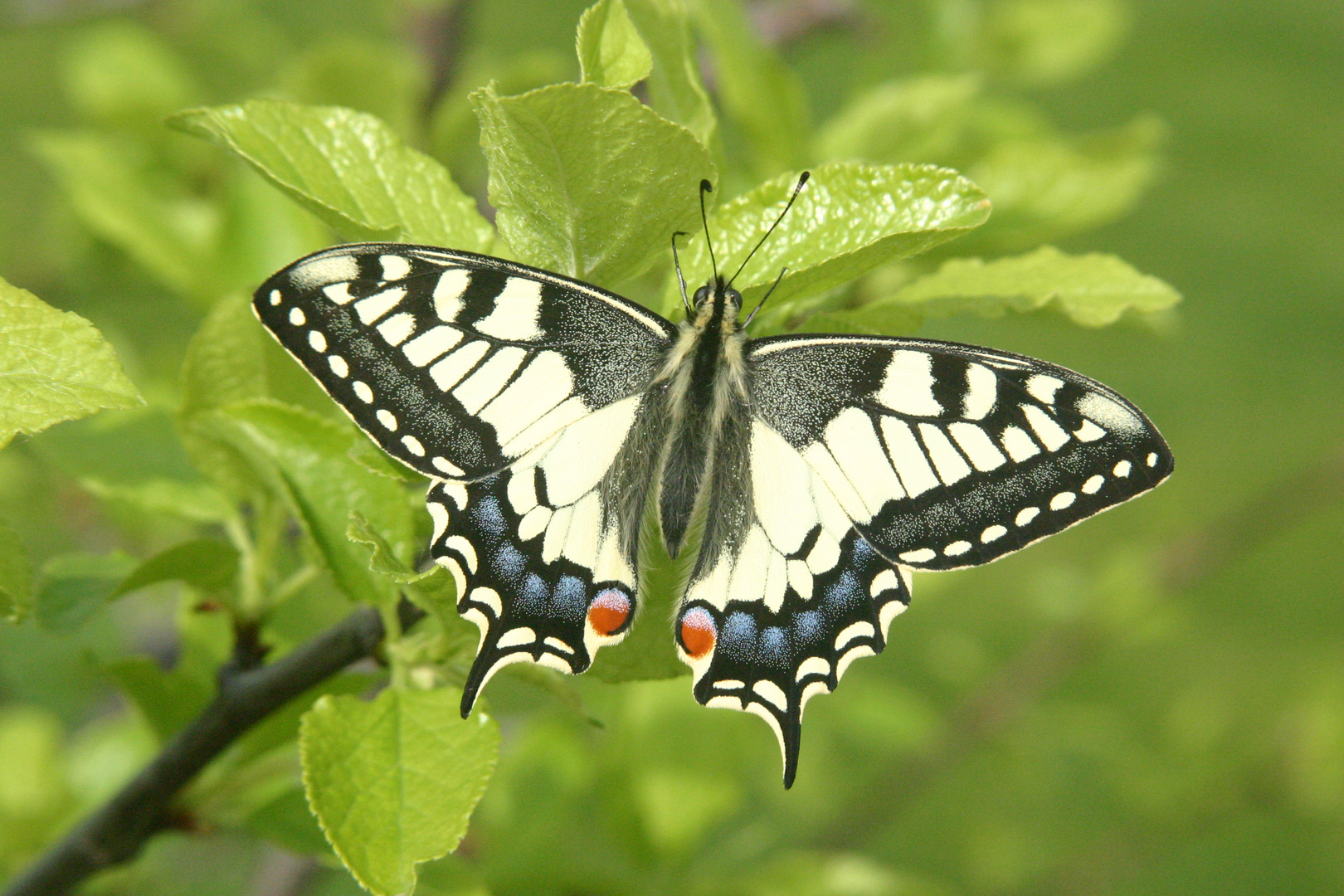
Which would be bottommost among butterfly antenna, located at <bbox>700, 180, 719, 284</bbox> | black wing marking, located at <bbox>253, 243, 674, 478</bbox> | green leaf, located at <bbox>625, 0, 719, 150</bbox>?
black wing marking, located at <bbox>253, 243, 674, 478</bbox>

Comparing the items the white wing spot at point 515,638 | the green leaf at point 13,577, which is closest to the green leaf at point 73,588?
the green leaf at point 13,577

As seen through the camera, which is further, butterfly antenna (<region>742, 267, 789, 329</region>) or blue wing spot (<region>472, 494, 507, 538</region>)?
blue wing spot (<region>472, 494, 507, 538</region>)

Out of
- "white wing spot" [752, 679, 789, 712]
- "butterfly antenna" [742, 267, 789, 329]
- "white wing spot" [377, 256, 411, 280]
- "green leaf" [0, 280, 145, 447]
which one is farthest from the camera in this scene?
"white wing spot" [752, 679, 789, 712]

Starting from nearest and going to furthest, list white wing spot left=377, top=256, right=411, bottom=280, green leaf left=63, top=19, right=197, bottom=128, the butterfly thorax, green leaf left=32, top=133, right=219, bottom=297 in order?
white wing spot left=377, top=256, right=411, bottom=280 < the butterfly thorax < green leaf left=32, top=133, right=219, bottom=297 < green leaf left=63, top=19, right=197, bottom=128

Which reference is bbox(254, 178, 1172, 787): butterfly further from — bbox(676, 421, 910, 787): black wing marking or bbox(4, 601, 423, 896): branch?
bbox(4, 601, 423, 896): branch

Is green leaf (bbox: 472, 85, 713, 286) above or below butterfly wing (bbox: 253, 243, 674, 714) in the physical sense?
above

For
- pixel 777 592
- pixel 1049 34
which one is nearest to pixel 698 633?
pixel 777 592

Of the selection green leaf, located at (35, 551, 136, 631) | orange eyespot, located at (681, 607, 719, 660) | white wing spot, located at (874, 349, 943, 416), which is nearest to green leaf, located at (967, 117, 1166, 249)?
white wing spot, located at (874, 349, 943, 416)

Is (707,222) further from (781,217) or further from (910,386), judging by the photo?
(910,386)
